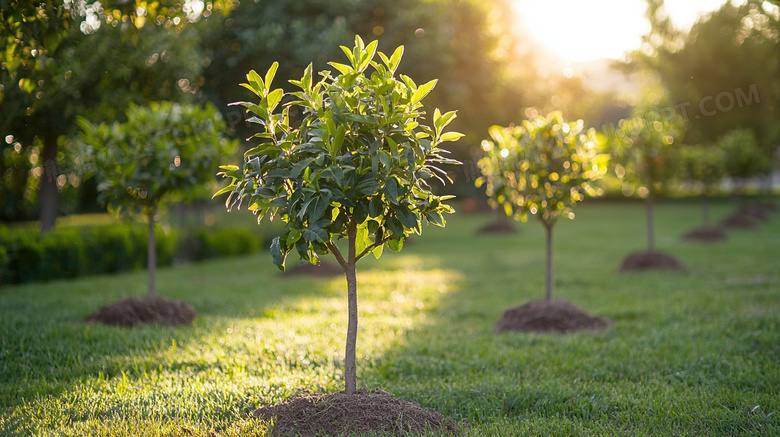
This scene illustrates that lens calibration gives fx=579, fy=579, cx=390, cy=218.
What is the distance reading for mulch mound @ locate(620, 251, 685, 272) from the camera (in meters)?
11.0

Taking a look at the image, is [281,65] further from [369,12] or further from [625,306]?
[625,306]

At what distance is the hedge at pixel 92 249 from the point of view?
10234 mm

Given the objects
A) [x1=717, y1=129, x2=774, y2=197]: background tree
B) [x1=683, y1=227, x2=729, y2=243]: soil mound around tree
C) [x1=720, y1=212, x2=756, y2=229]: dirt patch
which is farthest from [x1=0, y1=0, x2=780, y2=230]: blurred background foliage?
[x1=720, y1=212, x2=756, y2=229]: dirt patch

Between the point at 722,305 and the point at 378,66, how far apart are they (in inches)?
250

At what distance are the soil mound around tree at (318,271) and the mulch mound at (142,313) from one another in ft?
15.3

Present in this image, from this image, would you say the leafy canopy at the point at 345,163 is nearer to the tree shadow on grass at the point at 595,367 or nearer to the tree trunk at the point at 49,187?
the tree shadow on grass at the point at 595,367

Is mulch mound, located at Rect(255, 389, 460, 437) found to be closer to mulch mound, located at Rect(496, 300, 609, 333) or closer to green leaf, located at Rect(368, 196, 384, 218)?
green leaf, located at Rect(368, 196, 384, 218)

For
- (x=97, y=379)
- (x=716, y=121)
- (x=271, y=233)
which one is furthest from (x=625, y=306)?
(x=716, y=121)

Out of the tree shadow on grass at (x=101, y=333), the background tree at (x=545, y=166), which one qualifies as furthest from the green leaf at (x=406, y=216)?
the background tree at (x=545, y=166)

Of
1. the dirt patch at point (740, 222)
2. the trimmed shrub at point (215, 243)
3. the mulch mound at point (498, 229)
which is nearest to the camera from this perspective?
the trimmed shrub at point (215, 243)

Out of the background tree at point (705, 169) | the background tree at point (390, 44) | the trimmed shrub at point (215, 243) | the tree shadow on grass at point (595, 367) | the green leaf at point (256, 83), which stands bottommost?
the tree shadow on grass at point (595, 367)

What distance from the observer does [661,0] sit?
3102 cm

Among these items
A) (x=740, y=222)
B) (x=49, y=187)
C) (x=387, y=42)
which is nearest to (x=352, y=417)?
(x=387, y=42)

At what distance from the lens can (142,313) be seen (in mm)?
6488
